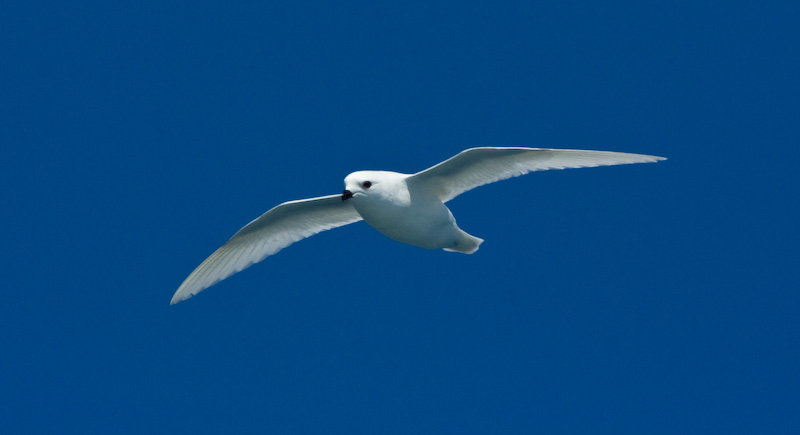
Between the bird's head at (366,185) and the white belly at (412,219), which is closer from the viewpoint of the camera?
the bird's head at (366,185)

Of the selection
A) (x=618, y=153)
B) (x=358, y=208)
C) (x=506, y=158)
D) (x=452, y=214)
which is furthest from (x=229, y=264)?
(x=618, y=153)

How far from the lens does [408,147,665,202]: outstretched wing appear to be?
12.3m

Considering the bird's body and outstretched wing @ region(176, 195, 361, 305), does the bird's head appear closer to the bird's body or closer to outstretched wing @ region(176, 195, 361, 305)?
the bird's body

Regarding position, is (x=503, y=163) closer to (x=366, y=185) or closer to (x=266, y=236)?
(x=366, y=185)

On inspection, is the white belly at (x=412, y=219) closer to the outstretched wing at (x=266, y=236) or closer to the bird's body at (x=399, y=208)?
the bird's body at (x=399, y=208)

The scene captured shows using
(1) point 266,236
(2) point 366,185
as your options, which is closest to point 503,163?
(2) point 366,185

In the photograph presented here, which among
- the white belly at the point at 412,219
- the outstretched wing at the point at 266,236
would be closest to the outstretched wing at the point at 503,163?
the white belly at the point at 412,219

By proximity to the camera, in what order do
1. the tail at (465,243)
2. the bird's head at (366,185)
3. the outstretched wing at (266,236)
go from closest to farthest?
the bird's head at (366,185)
the tail at (465,243)
the outstretched wing at (266,236)

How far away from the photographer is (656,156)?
12.4 m

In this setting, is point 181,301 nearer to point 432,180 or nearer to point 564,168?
point 432,180

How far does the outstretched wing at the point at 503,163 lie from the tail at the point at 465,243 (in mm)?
995

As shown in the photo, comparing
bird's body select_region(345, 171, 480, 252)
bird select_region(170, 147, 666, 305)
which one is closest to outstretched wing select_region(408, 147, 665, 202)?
bird select_region(170, 147, 666, 305)

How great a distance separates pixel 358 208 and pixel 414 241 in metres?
0.96

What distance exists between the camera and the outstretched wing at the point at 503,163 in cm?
1234
